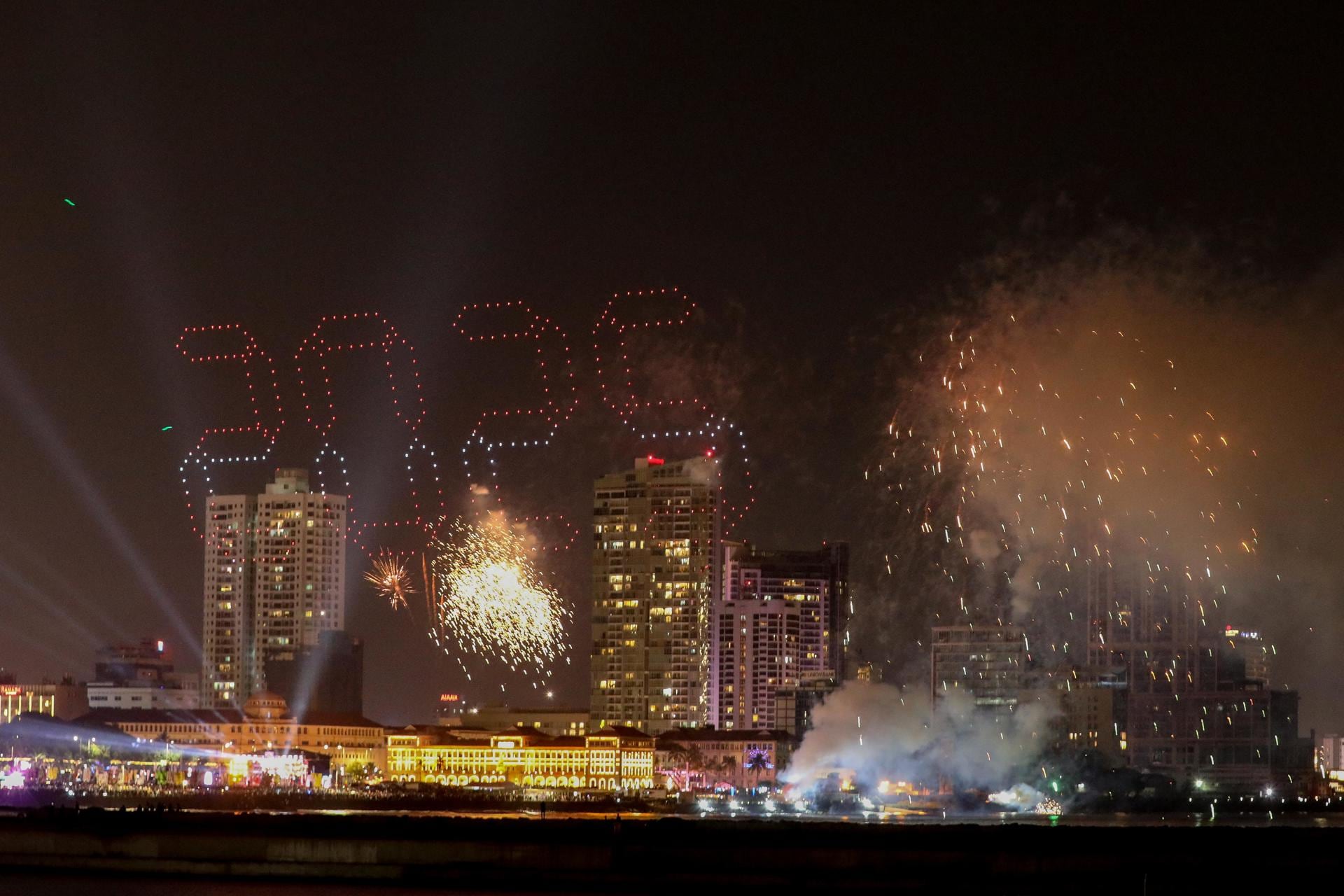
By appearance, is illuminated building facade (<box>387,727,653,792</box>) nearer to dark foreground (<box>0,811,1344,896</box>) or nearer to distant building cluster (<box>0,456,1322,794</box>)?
distant building cluster (<box>0,456,1322,794</box>)

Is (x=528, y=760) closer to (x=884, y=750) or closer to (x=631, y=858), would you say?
(x=884, y=750)

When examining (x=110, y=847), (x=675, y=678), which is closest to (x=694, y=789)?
(x=675, y=678)

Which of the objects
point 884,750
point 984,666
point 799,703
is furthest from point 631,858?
point 984,666

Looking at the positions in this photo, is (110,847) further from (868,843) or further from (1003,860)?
(1003,860)

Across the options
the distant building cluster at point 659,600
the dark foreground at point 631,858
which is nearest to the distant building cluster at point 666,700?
the distant building cluster at point 659,600

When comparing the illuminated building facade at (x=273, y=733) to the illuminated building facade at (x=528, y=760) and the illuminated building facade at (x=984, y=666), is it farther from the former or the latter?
the illuminated building facade at (x=984, y=666)
